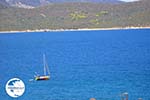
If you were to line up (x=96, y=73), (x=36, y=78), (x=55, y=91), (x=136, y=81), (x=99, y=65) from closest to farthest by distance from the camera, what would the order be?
(x=55, y=91) → (x=136, y=81) → (x=36, y=78) → (x=96, y=73) → (x=99, y=65)

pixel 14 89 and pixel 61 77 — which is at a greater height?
pixel 14 89

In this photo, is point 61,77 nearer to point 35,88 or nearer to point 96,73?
point 96,73

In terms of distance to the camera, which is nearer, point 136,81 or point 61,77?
point 136,81

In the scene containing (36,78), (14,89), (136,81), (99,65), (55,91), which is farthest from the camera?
(99,65)

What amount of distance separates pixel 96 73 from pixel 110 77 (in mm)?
5173

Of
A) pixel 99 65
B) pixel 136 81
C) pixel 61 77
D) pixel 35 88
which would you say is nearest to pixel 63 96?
pixel 35 88

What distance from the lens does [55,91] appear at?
161ft

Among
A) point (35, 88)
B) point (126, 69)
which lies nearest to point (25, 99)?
point (35, 88)

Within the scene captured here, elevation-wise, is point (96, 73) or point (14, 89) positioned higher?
point (14, 89)

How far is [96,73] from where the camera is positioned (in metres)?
63.9

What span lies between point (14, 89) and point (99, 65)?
5284 centimetres

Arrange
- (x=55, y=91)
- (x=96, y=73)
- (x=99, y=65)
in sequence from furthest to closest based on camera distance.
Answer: (x=99, y=65)
(x=96, y=73)
(x=55, y=91)

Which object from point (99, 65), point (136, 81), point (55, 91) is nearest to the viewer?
point (55, 91)

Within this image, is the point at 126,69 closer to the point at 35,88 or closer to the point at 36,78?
the point at 36,78
